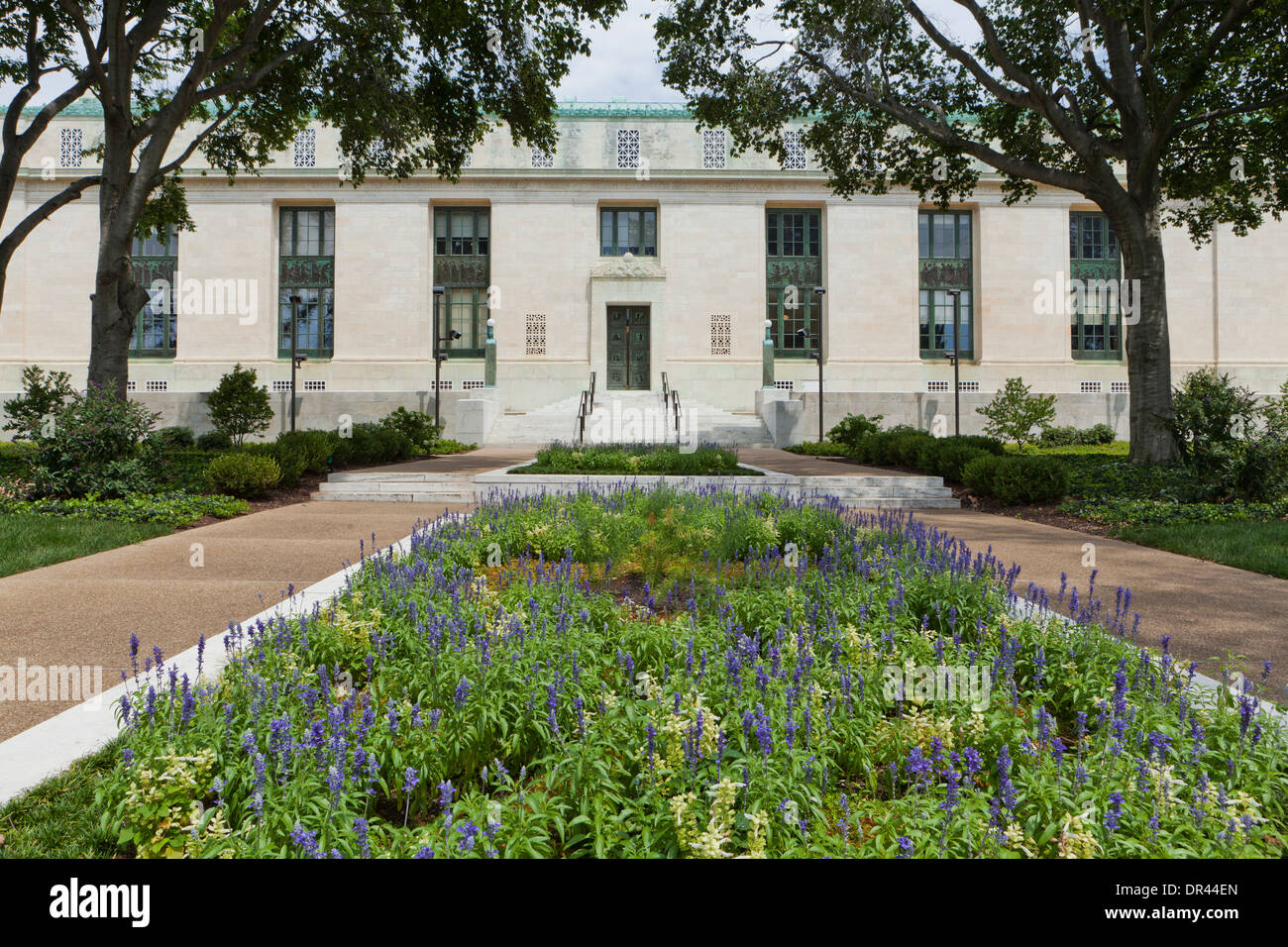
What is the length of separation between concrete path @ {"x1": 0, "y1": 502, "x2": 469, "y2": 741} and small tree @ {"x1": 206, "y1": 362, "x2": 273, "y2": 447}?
16.7 meters

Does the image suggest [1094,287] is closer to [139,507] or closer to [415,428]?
[415,428]

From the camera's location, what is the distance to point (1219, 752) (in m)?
3.02

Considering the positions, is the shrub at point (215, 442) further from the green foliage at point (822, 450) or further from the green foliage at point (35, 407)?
the green foliage at point (822, 450)

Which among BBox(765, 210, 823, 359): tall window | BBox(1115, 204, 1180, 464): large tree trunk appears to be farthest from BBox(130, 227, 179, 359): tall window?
BBox(1115, 204, 1180, 464): large tree trunk

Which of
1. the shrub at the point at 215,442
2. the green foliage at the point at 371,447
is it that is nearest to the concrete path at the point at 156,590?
the green foliage at the point at 371,447

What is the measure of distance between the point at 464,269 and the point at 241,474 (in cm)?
2515

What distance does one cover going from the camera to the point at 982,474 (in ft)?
44.1

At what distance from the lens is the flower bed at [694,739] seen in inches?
96.5

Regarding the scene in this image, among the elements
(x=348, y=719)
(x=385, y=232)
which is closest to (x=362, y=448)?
(x=348, y=719)

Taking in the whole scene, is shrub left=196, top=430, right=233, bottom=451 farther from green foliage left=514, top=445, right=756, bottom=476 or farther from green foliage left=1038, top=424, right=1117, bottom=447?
green foliage left=1038, top=424, right=1117, bottom=447

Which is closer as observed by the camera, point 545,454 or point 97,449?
point 97,449
